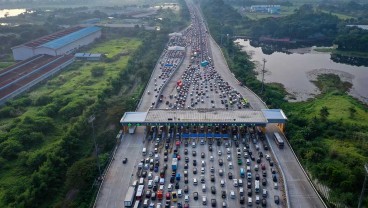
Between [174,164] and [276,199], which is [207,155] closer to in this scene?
[174,164]

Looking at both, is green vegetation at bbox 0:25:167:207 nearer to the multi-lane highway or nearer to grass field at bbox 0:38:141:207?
grass field at bbox 0:38:141:207

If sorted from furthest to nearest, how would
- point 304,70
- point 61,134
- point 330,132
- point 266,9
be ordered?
point 266,9 → point 304,70 → point 61,134 → point 330,132

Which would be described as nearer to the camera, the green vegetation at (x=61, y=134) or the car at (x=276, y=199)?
the car at (x=276, y=199)

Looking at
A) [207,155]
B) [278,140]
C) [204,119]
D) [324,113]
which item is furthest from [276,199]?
[324,113]

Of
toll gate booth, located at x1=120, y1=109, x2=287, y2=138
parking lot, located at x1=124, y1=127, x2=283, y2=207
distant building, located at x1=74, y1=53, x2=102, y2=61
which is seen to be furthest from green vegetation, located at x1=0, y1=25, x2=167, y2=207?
distant building, located at x1=74, y1=53, x2=102, y2=61

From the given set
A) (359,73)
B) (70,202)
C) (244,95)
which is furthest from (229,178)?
(359,73)

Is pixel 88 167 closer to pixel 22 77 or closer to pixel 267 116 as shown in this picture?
pixel 267 116

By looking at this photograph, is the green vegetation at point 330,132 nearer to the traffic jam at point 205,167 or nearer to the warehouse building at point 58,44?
the traffic jam at point 205,167

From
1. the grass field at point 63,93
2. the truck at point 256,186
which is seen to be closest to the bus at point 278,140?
the truck at point 256,186
